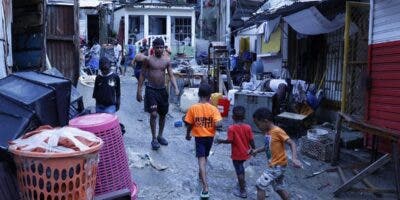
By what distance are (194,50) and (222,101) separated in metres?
15.9

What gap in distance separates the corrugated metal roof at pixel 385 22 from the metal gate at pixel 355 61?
501 mm

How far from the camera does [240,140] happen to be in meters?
5.63

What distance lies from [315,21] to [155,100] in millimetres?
4740

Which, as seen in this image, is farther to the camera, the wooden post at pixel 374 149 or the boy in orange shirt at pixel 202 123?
the wooden post at pixel 374 149

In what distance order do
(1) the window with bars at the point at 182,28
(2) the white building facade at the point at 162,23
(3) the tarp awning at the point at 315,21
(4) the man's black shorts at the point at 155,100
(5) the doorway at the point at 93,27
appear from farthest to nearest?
(5) the doorway at the point at 93,27 → (1) the window with bars at the point at 182,28 → (2) the white building facade at the point at 162,23 → (3) the tarp awning at the point at 315,21 → (4) the man's black shorts at the point at 155,100

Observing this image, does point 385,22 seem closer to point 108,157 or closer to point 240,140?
point 240,140

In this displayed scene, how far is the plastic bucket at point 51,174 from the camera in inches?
124

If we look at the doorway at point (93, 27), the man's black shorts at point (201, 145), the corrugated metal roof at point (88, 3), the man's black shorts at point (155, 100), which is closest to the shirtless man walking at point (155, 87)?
the man's black shorts at point (155, 100)

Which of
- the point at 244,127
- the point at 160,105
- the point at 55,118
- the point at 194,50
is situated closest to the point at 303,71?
the point at 160,105

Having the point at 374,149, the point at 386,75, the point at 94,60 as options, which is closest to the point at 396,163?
the point at 374,149

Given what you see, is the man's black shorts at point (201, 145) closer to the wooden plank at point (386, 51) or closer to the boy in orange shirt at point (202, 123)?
the boy in orange shirt at point (202, 123)

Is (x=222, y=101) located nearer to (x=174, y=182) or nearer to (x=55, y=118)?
(x=174, y=182)

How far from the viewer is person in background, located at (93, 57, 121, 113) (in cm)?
680

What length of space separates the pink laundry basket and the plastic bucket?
32.1 inches
